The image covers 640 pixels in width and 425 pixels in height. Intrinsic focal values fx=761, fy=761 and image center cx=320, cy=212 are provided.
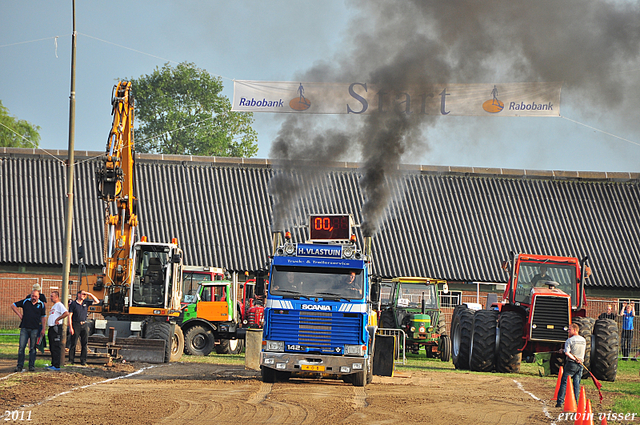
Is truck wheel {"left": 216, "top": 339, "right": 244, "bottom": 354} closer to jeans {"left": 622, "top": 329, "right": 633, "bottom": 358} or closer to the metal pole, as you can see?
the metal pole

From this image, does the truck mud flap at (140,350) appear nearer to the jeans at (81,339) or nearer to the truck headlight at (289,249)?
the jeans at (81,339)

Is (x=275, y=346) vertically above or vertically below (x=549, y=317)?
below

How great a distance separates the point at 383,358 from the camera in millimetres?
17906

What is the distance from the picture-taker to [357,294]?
635 inches

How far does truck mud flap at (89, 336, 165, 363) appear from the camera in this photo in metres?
20.8

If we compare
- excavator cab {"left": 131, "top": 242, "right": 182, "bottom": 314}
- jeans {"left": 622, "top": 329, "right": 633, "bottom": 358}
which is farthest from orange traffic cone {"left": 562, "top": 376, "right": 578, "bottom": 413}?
jeans {"left": 622, "top": 329, "right": 633, "bottom": 358}

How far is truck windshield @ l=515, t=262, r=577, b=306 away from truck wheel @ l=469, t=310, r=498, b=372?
4.15ft

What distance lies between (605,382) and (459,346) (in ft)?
13.2

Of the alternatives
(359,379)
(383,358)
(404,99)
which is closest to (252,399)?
(359,379)

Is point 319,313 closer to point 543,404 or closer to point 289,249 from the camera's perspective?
point 289,249

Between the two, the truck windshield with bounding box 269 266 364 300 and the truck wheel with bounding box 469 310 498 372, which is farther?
the truck wheel with bounding box 469 310 498 372

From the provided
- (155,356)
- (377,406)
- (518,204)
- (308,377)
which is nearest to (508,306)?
(308,377)

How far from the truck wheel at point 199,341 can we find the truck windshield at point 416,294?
6.58 metres

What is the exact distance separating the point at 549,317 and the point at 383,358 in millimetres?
4585
